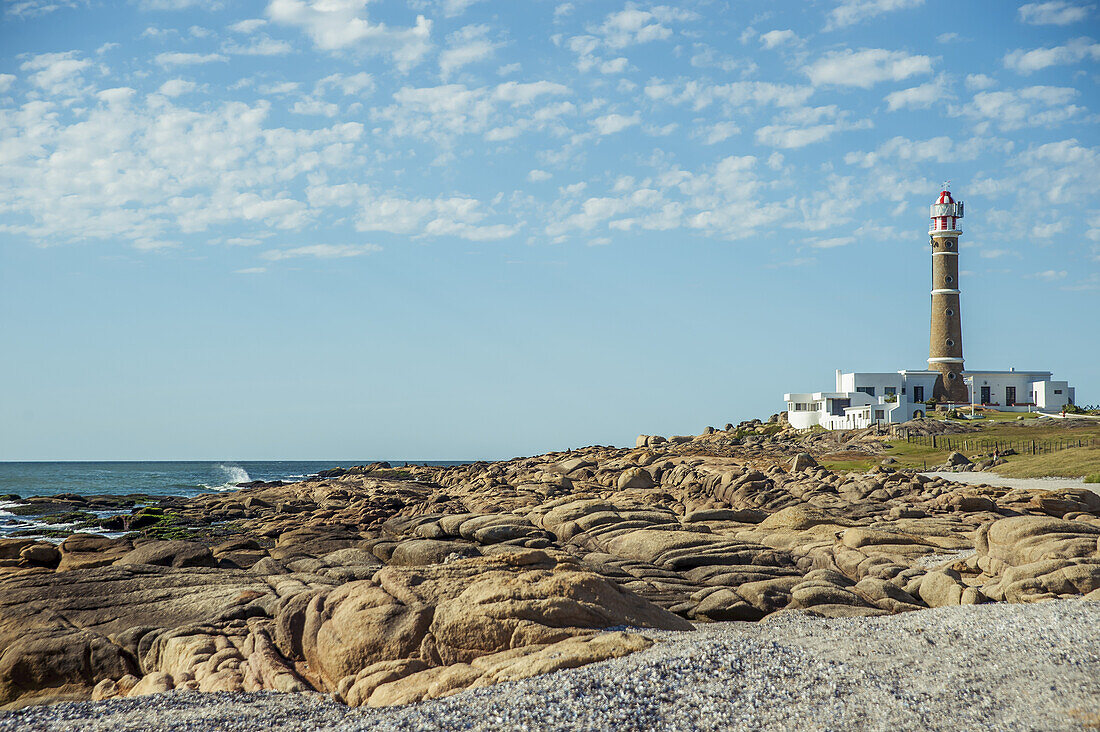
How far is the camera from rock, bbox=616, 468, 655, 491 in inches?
1708

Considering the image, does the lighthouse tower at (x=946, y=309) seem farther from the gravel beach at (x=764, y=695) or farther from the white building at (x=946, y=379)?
the gravel beach at (x=764, y=695)

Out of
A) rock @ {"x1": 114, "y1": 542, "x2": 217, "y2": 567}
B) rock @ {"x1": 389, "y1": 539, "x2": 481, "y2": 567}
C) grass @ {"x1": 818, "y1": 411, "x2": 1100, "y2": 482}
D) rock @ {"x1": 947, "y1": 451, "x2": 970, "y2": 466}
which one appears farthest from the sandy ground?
rock @ {"x1": 114, "y1": 542, "x2": 217, "y2": 567}

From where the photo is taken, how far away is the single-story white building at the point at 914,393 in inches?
3595

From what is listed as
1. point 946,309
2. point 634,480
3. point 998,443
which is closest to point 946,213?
point 946,309

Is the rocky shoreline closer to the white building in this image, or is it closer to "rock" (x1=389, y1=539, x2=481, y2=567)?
"rock" (x1=389, y1=539, x2=481, y2=567)

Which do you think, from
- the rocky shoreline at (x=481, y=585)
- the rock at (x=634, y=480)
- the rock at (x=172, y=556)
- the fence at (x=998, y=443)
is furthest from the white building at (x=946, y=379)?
the rock at (x=172, y=556)

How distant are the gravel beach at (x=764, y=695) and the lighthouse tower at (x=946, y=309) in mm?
88597

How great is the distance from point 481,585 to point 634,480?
29.6 metres

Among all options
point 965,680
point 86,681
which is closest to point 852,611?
point 965,680

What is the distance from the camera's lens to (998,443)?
211 feet

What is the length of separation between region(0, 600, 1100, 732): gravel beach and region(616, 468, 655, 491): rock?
29.0 metres

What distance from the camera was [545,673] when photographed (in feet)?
38.9

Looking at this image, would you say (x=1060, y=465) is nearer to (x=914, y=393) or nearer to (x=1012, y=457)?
(x=1012, y=457)

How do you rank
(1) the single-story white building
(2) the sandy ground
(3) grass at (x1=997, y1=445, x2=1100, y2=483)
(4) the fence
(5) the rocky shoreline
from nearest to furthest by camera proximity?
1. (5) the rocky shoreline
2. (2) the sandy ground
3. (3) grass at (x1=997, y1=445, x2=1100, y2=483)
4. (4) the fence
5. (1) the single-story white building
